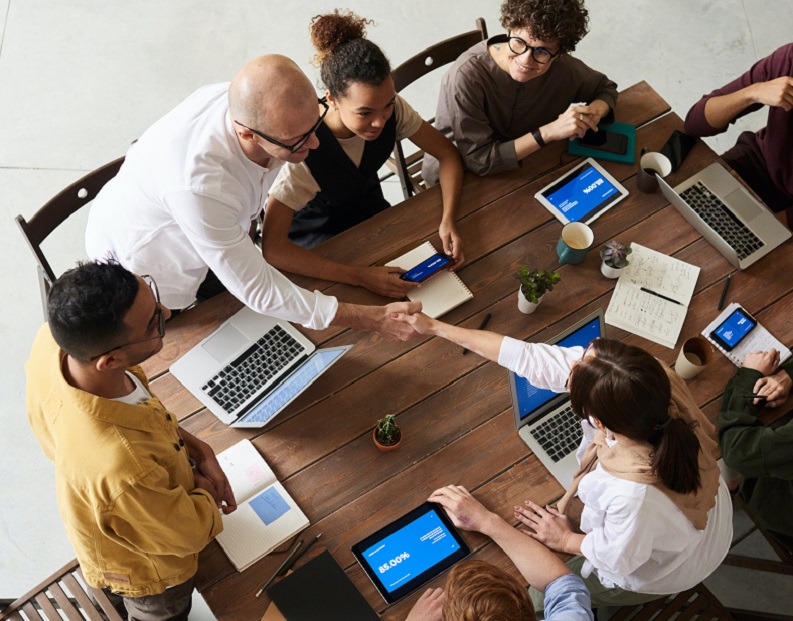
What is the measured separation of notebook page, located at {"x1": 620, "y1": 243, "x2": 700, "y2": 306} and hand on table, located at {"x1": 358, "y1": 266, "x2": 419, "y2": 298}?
2.38ft

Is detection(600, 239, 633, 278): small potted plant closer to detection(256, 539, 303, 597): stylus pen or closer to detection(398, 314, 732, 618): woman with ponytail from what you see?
detection(398, 314, 732, 618): woman with ponytail

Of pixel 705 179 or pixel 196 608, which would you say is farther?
pixel 196 608

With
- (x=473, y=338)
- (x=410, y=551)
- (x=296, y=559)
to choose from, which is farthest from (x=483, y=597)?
(x=473, y=338)

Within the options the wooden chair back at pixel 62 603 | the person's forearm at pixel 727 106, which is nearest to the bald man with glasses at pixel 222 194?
the wooden chair back at pixel 62 603

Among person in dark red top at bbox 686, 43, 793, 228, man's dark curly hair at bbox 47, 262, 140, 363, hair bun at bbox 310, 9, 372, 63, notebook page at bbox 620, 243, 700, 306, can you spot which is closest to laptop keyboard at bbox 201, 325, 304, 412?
man's dark curly hair at bbox 47, 262, 140, 363

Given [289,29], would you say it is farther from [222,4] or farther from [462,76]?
[462,76]

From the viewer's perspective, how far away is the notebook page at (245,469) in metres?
2.08

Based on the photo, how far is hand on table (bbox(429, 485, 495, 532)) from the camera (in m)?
2.01

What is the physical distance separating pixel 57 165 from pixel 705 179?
3.05 metres

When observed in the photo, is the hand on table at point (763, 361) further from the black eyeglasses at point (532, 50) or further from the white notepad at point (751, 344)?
the black eyeglasses at point (532, 50)

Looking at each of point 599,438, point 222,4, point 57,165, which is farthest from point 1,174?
point 599,438

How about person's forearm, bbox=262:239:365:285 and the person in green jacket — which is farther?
person's forearm, bbox=262:239:365:285

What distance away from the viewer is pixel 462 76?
2539 millimetres

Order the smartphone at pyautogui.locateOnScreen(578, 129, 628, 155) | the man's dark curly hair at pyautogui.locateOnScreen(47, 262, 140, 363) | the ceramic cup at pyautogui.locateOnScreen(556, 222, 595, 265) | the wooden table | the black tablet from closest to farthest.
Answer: the man's dark curly hair at pyautogui.locateOnScreen(47, 262, 140, 363), the black tablet, the wooden table, the ceramic cup at pyautogui.locateOnScreen(556, 222, 595, 265), the smartphone at pyautogui.locateOnScreen(578, 129, 628, 155)
